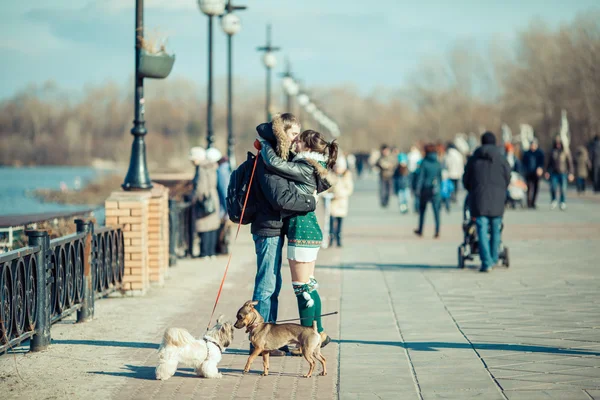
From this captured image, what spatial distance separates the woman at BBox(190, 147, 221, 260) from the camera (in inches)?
586

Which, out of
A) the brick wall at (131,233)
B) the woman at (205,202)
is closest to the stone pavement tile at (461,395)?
the brick wall at (131,233)

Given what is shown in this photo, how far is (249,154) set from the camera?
727 centimetres

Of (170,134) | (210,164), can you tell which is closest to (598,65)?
(210,164)

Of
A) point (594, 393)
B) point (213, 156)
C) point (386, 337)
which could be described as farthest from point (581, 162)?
point (594, 393)

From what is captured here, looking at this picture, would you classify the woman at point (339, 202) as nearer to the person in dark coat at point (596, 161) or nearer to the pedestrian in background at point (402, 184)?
the pedestrian in background at point (402, 184)

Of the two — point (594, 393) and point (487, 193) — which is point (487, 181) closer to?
point (487, 193)

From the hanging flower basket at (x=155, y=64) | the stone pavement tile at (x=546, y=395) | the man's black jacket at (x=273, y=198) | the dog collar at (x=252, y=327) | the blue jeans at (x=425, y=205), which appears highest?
the hanging flower basket at (x=155, y=64)

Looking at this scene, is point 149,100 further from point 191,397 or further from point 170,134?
point 191,397

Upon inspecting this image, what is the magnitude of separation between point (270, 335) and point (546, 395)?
6.34 ft

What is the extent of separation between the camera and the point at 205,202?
14883mm

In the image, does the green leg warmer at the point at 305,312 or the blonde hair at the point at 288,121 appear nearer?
the blonde hair at the point at 288,121

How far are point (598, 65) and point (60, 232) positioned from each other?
143ft

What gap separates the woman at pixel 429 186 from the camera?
732 inches

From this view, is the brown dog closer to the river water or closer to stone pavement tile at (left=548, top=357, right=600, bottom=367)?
stone pavement tile at (left=548, top=357, right=600, bottom=367)
